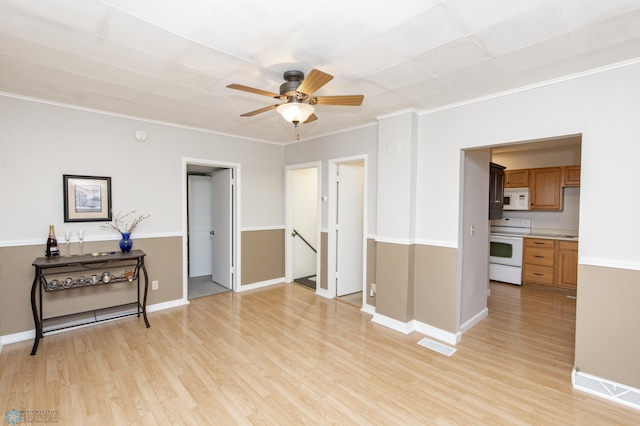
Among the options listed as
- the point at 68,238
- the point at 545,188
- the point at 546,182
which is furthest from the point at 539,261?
the point at 68,238

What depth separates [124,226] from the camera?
12.2 ft

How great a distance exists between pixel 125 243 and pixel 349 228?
303cm

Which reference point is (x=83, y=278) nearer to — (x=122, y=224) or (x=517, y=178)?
(x=122, y=224)

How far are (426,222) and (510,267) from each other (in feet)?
10.2

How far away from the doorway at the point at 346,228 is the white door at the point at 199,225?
2.70 m

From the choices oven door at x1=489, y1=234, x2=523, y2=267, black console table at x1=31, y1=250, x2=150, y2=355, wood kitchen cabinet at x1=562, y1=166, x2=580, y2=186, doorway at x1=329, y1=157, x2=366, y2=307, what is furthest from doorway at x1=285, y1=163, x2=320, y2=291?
wood kitchen cabinet at x1=562, y1=166, x2=580, y2=186

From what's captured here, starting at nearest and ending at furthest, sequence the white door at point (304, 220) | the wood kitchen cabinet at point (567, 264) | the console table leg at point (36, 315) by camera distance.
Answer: the console table leg at point (36, 315) < the wood kitchen cabinet at point (567, 264) < the white door at point (304, 220)

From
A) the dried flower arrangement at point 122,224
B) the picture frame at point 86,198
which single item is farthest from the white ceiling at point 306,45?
the dried flower arrangement at point 122,224

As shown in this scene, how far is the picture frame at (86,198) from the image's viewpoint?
10.9 feet

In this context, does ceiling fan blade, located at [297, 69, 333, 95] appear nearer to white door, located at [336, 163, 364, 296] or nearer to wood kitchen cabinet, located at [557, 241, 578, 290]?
white door, located at [336, 163, 364, 296]

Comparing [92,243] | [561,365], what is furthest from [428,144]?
[92,243]

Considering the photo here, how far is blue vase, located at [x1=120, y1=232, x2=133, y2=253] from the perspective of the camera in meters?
3.55

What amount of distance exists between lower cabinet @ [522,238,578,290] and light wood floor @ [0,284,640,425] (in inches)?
50.8

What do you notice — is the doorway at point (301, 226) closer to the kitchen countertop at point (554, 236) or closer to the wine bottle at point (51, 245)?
the wine bottle at point (51, 245)
